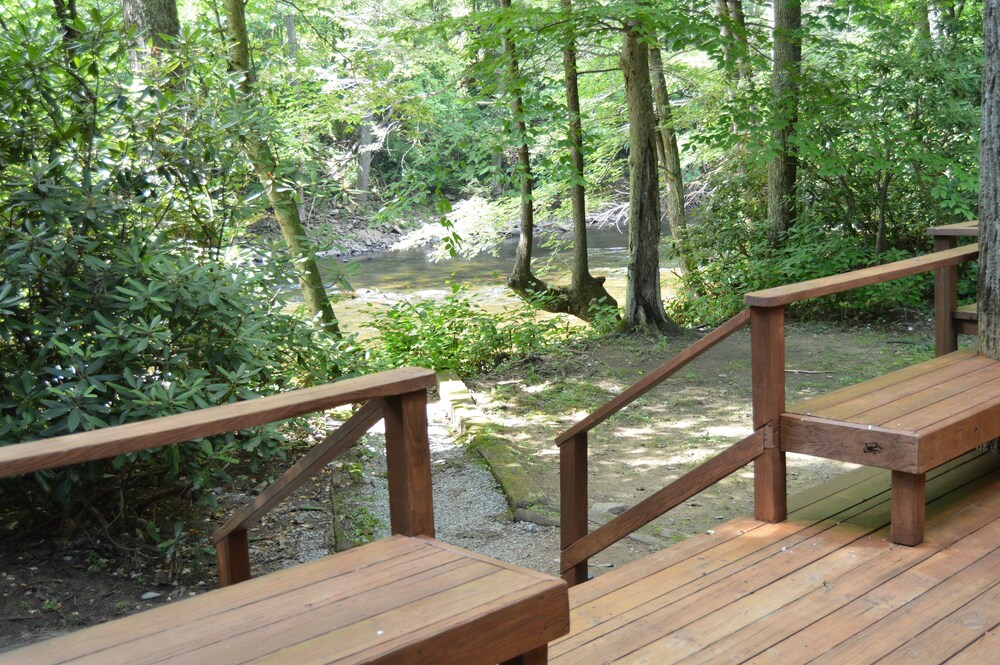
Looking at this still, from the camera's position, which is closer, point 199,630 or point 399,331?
point 199,630

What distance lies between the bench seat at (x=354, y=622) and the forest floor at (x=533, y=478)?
1999 mm

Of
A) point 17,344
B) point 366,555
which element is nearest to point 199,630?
point 366,555

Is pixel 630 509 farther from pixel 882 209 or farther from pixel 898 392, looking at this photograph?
pixel 882 209

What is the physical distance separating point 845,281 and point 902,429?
643 mm

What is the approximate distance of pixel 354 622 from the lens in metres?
1.86

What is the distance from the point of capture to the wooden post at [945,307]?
451 cm

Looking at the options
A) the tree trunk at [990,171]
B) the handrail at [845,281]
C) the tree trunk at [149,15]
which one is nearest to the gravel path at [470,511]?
the handrail at [845,281]

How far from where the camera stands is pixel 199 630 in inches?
72.7

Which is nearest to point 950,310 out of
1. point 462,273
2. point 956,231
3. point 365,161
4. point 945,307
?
point 945,307

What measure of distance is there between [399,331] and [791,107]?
496cm

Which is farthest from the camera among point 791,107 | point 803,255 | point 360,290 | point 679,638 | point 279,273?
point 360,290

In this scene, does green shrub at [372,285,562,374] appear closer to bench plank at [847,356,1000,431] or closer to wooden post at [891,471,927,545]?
bench plank at [847,356,1000,431]

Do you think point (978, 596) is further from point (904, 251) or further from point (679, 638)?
point (904, 251)

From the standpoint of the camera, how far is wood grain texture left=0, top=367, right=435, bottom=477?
1.74 meters
